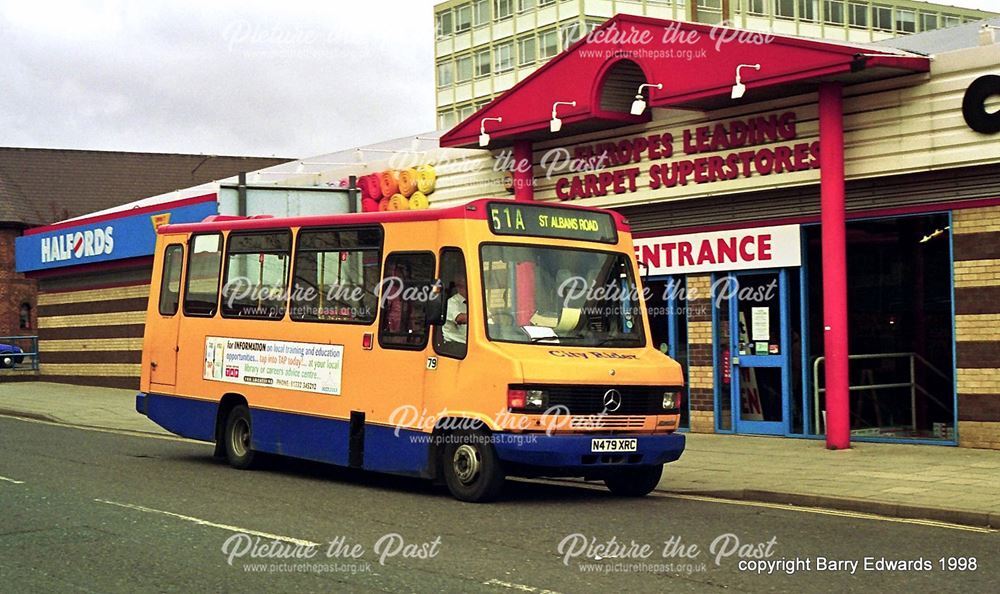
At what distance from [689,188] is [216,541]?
12318 mm

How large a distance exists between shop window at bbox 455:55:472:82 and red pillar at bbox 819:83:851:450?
6924 cm

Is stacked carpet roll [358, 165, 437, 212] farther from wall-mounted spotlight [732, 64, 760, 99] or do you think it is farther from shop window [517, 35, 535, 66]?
shop window [517, 35, 535, 66]

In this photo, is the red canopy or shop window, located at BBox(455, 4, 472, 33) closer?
the red canopy

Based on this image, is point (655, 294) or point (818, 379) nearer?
point (818, 379)

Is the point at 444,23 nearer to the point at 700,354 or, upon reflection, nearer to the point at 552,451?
the point at 700,354

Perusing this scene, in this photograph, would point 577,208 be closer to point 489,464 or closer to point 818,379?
point 489,464

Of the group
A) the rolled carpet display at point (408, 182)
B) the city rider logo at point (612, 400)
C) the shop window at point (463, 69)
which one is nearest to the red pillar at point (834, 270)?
the city rider logo at point (612, 400)

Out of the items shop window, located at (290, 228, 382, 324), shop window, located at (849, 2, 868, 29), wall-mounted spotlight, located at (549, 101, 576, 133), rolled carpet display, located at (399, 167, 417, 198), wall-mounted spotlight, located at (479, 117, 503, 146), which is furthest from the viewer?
shop window, located at (849, 2, 868, 29)

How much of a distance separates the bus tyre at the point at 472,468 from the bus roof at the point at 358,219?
7.38ft

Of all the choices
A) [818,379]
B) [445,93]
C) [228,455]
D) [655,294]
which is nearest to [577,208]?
[228,455]

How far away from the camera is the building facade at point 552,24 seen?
253ft

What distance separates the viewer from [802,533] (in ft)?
34.7

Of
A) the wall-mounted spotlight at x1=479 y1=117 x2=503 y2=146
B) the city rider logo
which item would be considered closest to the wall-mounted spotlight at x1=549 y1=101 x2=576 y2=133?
the wall-mounted spotlight at x1=479 y1=117 x2=503 y2=146

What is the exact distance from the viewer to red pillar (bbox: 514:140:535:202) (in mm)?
23203
